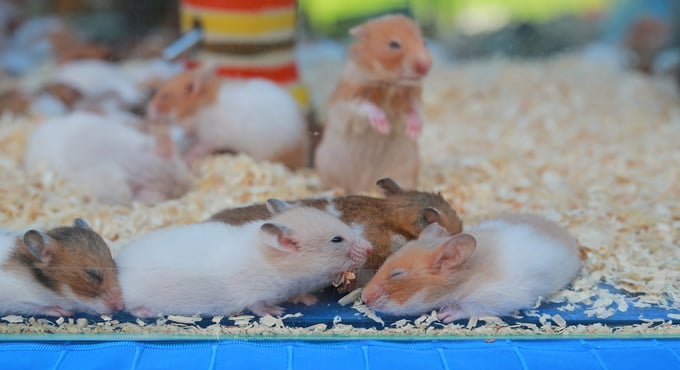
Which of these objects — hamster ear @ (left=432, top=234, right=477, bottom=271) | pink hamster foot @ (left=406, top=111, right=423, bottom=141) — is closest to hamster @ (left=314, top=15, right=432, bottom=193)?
pink hamster foot @ (left=406, top=111, right=423, bottom=141)

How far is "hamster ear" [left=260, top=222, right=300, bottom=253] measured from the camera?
309 cm

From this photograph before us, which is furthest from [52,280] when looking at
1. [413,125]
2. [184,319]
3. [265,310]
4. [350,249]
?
[413,125]

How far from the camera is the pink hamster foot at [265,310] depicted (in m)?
3.18

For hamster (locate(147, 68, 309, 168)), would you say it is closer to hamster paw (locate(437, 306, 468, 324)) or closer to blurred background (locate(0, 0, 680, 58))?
blurred background (locate(0, 0, 680, 58))

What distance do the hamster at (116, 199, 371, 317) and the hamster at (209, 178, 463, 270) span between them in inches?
6.6

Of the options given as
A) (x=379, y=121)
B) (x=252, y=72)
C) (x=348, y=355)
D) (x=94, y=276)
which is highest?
(x=252, y=72)

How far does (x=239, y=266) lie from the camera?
10.3 feet

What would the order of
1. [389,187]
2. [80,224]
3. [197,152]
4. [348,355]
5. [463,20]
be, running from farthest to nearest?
[463,20], [197,152], [389,187], [80,224], [348,355]

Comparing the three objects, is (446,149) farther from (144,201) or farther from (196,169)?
(144,201)

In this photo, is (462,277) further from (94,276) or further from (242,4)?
(242,4)

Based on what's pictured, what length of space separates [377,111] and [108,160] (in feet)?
5.45

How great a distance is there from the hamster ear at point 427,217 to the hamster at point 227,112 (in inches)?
58.7

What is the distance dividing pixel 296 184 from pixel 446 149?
4.01ft

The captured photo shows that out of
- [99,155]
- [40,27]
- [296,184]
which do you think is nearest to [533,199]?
[296,184]
